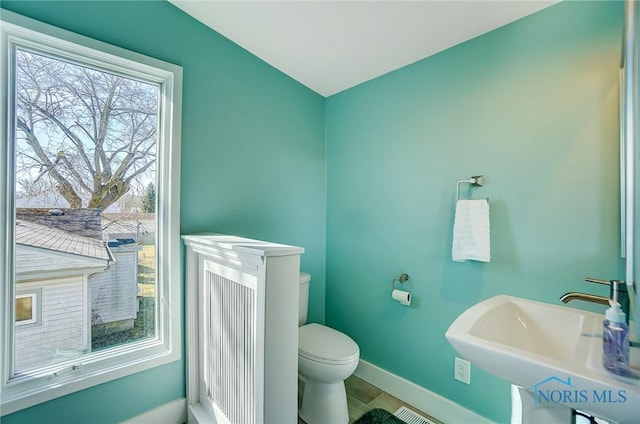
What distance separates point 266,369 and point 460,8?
1869mm

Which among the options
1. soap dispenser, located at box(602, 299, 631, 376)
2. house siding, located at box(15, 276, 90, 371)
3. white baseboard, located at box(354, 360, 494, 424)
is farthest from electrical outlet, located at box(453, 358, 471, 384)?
house siding, located at box(15, 276, 90, 371)

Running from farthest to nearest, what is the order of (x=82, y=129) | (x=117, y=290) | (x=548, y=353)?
(x=117, y=290) → (x=82, y=129) → (x=548, y=353)

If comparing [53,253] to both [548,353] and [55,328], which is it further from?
[548,353]

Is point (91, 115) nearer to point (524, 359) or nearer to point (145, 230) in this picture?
point (145, 230)

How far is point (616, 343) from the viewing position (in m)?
0.67

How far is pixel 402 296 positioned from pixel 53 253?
6.09ft

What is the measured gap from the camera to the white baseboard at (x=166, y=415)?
1.48m

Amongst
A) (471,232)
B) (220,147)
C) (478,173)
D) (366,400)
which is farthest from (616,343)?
(220,147)

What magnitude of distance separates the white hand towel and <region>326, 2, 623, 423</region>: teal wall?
0.08 m

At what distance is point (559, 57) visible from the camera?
129 cm

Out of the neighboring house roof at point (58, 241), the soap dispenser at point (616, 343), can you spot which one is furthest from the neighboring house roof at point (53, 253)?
the soap dispenser at point (616, 343)

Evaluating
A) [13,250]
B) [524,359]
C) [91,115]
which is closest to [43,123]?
[91,115]

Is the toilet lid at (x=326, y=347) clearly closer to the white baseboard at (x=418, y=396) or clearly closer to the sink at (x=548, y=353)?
the white baseboard at (x=418, y=396)

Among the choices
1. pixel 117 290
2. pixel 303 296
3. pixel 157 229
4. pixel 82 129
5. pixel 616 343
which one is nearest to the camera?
pixel 616 343
